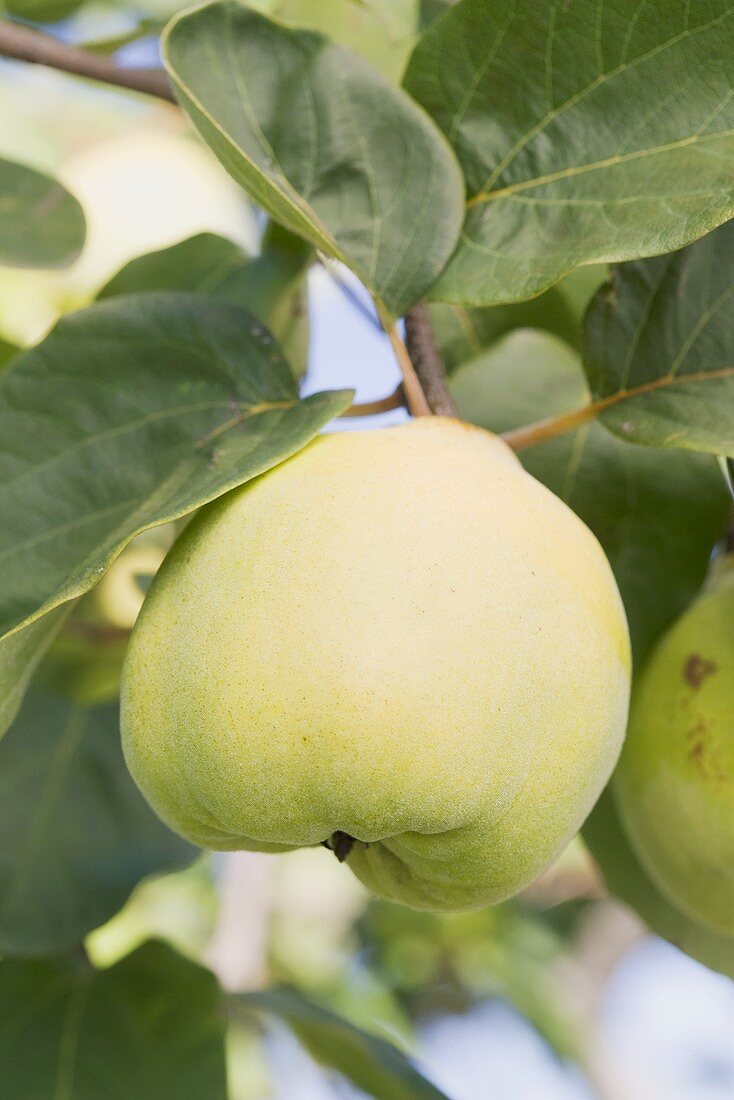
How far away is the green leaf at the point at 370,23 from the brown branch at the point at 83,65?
0.47 ft

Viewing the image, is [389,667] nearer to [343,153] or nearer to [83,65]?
[343,153]

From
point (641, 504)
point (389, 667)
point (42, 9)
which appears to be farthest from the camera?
point (42, 9)

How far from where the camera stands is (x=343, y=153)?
799mm

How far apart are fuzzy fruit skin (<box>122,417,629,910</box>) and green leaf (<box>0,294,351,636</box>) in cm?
4

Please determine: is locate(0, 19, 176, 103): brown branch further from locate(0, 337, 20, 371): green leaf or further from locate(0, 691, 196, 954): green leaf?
locate(0, 691, 196, 954): green leaf

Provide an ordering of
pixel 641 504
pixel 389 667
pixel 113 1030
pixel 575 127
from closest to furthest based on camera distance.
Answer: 1. pixel 389 667
2. pixel 575 127
3. pixel 641 504
4. pixel 113 1030

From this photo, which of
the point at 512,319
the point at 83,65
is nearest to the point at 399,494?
the point at 512,319

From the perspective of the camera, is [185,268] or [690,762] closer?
[690,762]

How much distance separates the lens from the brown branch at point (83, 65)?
1032 millimetres

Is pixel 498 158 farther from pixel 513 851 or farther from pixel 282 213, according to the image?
pixel 513 851

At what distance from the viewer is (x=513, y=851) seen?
67 cm

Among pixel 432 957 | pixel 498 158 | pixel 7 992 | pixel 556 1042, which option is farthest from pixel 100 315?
pixel 432 957

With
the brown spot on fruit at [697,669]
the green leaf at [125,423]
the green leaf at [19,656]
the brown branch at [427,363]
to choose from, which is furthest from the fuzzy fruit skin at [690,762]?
the green leaf at [19,656]

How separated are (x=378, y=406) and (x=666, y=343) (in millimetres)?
209
